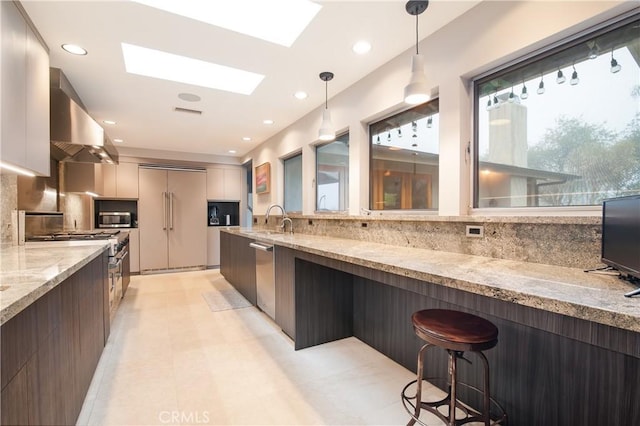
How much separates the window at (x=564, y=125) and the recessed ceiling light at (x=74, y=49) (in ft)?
9.89

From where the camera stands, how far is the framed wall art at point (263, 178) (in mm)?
4980

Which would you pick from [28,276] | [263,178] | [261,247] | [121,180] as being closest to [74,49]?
[28,276]

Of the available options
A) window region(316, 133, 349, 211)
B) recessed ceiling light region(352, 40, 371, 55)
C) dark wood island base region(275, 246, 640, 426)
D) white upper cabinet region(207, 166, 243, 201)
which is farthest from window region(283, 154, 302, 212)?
white upper cabinet region(207, 166, 243, 201)

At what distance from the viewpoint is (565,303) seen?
2.72 feet

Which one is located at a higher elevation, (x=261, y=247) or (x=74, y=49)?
(x=74, y=49)

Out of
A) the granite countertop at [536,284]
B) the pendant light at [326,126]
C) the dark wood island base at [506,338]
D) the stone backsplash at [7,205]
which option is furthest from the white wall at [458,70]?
the stone backsplash at [7,205]

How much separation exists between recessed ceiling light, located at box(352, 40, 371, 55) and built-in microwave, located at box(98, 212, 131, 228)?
5236 mm

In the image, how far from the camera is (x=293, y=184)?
454cm

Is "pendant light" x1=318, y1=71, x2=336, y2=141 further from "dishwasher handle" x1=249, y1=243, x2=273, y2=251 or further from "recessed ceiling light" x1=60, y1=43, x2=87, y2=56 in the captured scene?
"recessed ceiling light" x1=60, y1=43, x2=87, y2=56

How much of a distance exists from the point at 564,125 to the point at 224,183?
592 cm

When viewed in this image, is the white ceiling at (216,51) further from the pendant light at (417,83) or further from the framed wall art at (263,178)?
the framed wall art at (263,178)

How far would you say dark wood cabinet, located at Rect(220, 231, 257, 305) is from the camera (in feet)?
11.4

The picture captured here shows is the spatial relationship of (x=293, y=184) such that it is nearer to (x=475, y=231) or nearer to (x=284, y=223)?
(x=284, y=223)

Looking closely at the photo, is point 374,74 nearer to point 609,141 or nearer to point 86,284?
point 609,141
